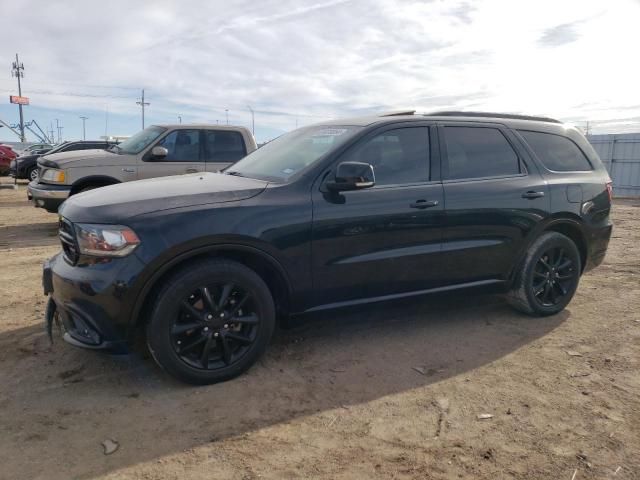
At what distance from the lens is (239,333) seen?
3311mm

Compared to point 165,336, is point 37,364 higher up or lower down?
lower down

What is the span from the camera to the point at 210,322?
3188 millimetres

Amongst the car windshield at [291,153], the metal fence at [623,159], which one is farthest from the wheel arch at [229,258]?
the metal fence at [623,159]

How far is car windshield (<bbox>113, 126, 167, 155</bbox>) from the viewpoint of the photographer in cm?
851

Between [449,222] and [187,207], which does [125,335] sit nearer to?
[187,207]

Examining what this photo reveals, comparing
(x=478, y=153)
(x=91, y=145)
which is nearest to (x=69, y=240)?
(x=478, y=153)

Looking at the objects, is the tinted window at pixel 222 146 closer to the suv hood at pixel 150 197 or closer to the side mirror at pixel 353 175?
the suv hood at pixel 150 197

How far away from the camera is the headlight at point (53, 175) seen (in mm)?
8164

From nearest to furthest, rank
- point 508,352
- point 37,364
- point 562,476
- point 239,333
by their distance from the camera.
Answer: point 562,476, point 239,333, point 37,364, point 508,352

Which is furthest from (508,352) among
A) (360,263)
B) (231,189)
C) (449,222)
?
(231,189)

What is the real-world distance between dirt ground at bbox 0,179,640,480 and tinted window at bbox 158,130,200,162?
14.6 ft

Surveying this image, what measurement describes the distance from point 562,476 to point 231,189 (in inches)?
99.7

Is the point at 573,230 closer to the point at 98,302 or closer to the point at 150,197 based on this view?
the point at 150,197

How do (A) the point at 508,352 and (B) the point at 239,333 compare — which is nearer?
(B) the point at 239,333
